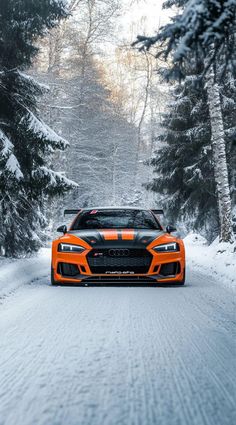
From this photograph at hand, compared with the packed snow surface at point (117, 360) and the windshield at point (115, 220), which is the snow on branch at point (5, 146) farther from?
the packed snow surface at point (117, 360)

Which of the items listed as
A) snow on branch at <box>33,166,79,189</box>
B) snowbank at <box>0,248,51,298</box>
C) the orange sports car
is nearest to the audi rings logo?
the orange sports car

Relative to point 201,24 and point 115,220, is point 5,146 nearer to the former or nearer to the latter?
point 115,220

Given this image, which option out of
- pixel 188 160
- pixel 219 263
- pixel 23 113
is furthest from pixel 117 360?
pixel 188 160

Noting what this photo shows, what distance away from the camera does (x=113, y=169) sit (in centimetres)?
3788

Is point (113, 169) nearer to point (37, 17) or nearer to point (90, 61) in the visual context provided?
point (90, 61)

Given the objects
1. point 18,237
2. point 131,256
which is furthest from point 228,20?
point 18,237

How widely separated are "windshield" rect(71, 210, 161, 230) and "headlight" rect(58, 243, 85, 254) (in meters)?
1.12

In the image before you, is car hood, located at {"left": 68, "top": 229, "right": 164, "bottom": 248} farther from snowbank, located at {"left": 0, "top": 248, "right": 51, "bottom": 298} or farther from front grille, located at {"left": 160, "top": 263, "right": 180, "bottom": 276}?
snowbank, located at {"left": 0, "top": 248, "right": 51, "bottom": 298}

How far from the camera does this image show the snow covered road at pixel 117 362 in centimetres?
268

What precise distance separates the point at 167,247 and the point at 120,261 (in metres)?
0.80

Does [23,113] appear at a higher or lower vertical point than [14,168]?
higher

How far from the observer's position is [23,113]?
10930mm

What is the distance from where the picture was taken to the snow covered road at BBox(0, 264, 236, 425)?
2676 mm

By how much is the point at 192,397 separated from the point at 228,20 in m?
2.36
